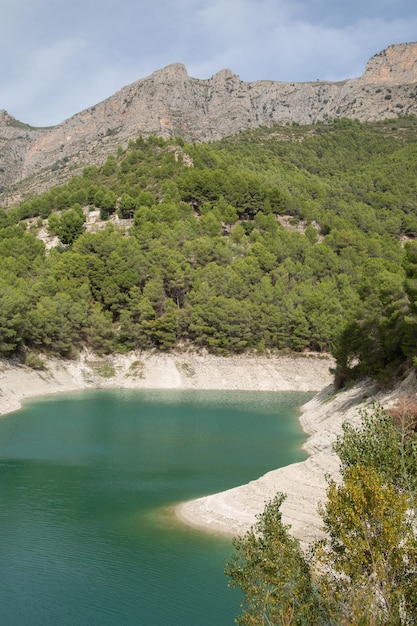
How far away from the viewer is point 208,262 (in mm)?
95250

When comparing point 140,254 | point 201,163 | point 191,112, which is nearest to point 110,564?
point 140,254

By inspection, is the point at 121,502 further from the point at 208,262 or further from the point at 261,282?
the point at 208,262

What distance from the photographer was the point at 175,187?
112 metres

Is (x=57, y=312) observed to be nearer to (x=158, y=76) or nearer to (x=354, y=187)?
(x=354, y=187)

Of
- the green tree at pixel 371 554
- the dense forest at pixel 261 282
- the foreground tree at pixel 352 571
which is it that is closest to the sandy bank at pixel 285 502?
the dense forest at pixel 261 282

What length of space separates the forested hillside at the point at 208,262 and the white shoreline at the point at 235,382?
8.45 ft

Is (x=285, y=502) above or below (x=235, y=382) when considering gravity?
below

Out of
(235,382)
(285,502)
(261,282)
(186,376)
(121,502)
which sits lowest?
(121,502)

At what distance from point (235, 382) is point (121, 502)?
48.3 m

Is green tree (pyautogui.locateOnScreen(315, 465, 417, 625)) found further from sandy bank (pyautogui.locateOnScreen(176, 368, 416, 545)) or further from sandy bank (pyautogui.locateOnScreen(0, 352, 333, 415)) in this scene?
sandy bank (pyautogui.locateOnScreen(0, 352, 333, 415))

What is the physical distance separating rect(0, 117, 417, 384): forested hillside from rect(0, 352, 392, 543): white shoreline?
257cm

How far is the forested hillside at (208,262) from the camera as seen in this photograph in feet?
248

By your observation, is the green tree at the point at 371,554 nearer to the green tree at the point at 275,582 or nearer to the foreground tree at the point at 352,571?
the foreground tree at the point at 352,571

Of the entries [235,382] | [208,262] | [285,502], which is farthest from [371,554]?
[208,262]
